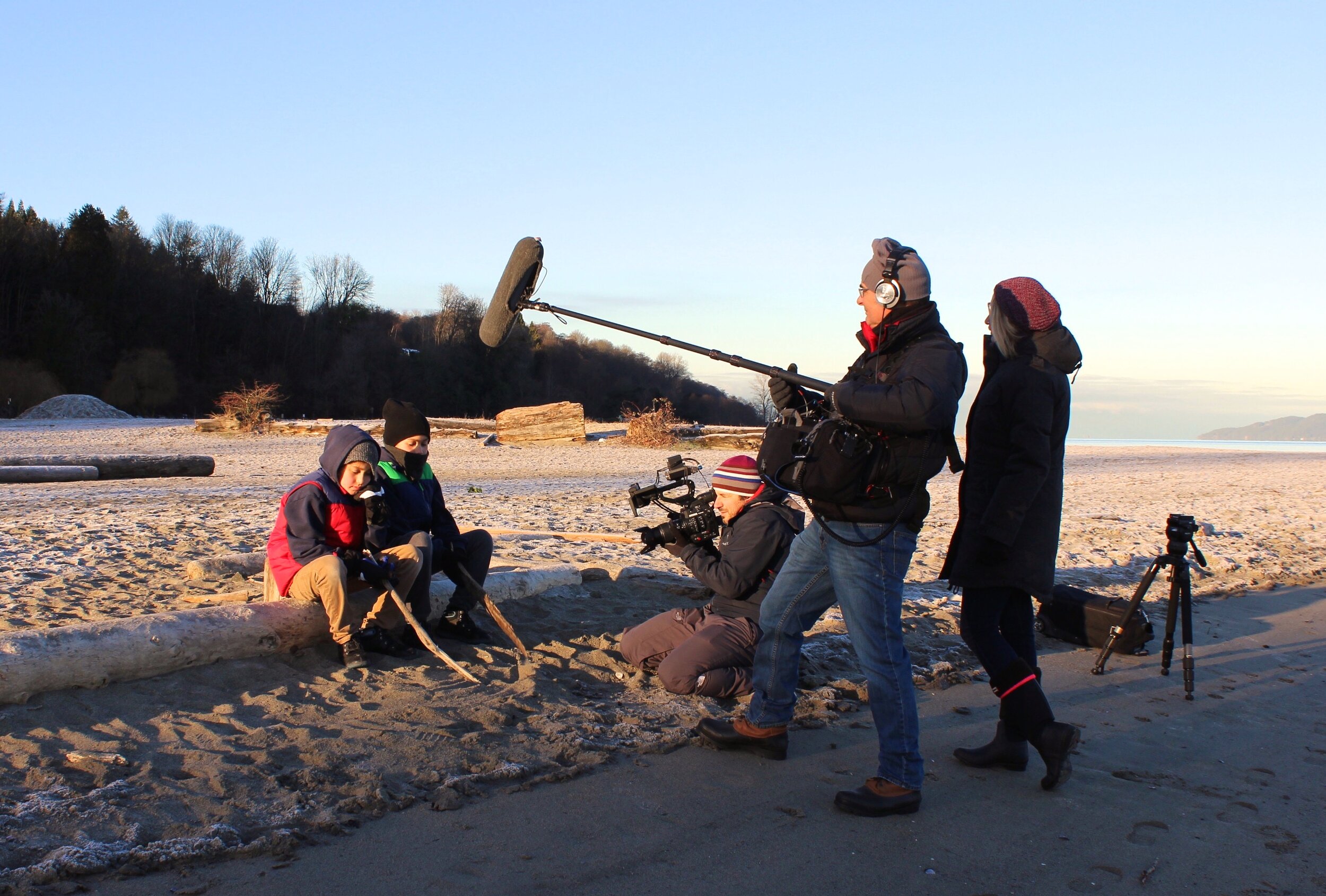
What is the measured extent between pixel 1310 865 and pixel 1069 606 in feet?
10.6

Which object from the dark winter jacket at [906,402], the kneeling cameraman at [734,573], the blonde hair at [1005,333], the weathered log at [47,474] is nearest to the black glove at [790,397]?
the dark winter jacket at [906,402]

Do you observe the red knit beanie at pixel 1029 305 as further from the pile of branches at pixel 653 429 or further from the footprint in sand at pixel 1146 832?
the pile of branches at pixel 653 429

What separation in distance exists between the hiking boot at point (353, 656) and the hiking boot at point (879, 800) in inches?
97.5

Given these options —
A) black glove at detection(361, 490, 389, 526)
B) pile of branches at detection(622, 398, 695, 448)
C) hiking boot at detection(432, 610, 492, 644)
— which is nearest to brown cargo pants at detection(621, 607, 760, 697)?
hiking boot at detection(432, 610, 492, 644)

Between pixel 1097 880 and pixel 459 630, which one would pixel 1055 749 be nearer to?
pixel 1097 880

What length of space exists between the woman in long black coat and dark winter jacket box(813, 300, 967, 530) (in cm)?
38

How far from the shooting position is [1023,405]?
378 cm

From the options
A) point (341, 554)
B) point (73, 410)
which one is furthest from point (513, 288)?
point (73, 410)

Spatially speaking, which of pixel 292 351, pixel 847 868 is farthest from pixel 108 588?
pixel 292 351

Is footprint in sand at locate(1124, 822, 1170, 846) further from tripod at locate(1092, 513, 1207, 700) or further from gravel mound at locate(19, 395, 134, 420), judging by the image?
gravel mound at locate(19, 395, 134, 420)

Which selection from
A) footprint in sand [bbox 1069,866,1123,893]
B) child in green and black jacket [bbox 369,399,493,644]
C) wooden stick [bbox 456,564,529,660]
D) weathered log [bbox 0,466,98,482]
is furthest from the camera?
weathered log [bbox 0,466,98,482]

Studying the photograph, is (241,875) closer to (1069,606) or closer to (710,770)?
(710,770)

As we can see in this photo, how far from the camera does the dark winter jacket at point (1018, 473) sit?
3730 mm

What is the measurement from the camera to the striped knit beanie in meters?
4.85
